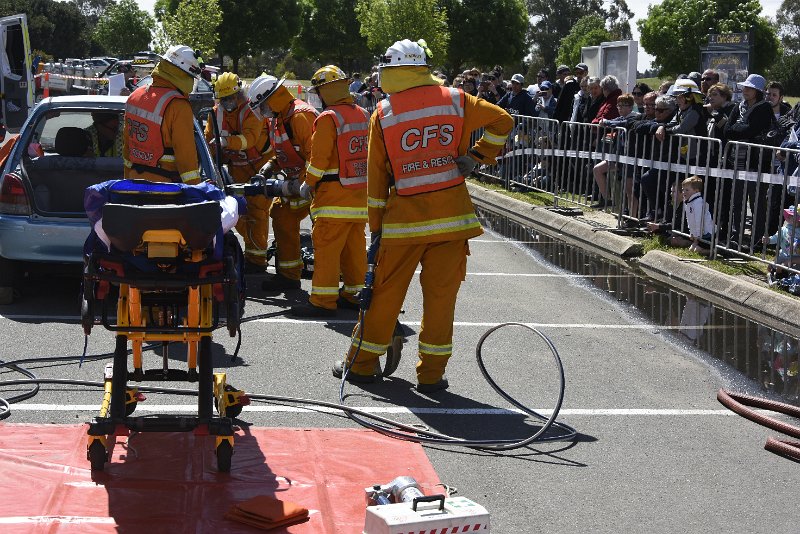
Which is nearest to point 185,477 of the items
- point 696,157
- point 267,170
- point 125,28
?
point 267,170

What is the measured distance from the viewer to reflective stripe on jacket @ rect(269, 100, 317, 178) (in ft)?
32.3

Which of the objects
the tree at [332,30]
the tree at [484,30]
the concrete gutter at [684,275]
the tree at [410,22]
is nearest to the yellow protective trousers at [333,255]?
the concrete gutter at [684,275]

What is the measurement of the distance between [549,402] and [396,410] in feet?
3.23

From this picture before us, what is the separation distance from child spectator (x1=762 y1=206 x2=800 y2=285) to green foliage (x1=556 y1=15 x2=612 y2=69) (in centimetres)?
6785

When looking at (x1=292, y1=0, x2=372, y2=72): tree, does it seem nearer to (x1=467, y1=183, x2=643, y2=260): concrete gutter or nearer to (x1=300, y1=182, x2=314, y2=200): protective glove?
(x1=467, y1=183, x2=643, y2=260): concrete gutter

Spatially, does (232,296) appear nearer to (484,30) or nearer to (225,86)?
(225,86)

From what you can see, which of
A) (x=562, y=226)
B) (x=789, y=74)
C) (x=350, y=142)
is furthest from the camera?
(x=789, y=74)

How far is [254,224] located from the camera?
35.7 ft

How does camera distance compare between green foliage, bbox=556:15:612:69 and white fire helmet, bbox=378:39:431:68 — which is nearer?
white fire helmet, bbox=378:39:431:68

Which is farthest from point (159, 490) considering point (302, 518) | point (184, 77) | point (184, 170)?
point (184, 77)

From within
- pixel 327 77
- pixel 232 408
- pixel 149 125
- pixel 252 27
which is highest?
pixel 252 27

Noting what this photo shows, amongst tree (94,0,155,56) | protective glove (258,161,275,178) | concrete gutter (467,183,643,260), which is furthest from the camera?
tree (94,0,155,56)

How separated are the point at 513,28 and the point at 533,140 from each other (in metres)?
61.9

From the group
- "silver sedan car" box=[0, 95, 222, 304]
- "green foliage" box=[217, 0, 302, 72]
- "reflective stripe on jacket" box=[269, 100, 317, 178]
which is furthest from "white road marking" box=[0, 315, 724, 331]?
"green foliage" box=[217, 0, 302, 72]
